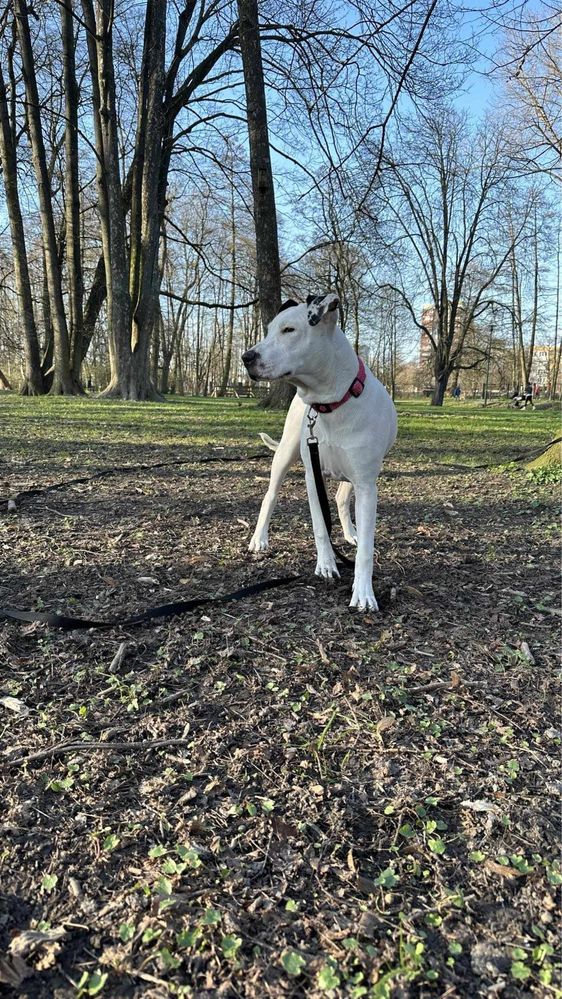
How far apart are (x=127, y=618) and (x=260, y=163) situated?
996cm

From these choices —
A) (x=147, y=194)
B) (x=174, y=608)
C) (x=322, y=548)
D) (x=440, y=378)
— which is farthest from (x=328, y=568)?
(x=440, y=378)

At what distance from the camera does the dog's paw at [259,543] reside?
4.47 m

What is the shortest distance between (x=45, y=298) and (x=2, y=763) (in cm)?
2716

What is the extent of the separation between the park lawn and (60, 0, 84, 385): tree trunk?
17.5m

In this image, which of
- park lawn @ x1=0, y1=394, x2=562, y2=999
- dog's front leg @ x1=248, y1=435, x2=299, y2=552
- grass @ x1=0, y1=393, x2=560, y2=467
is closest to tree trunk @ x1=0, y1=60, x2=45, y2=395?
grass @ x1=0, y1=393, x2=560, y2=467

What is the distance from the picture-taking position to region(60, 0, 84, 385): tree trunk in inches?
685

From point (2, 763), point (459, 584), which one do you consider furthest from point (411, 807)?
point (459, 584)

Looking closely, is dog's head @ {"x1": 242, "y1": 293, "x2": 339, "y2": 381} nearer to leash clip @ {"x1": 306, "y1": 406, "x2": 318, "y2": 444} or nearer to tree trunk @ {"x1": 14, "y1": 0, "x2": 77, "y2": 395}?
leash clip @ {"x1": 306, "y1": 406, "x2": 318, "y2": 444}

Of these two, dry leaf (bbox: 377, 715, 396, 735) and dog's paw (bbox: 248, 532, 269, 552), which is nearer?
dry leaf (bbox: 377, 715, 396, 735)

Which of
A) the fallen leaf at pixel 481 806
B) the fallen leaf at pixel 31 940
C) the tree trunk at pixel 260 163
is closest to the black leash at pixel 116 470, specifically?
the tree trunk at pixel 260 163

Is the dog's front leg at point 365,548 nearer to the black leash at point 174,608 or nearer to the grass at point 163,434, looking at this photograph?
the black leash at point 174,608

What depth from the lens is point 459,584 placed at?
387cm

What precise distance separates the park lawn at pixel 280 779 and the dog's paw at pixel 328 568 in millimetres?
A: 70

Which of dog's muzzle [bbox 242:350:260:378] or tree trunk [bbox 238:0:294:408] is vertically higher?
tree trunk [bbox 238:0:294:408]
